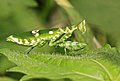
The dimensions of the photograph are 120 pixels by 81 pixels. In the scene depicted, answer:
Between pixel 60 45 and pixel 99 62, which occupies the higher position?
pixel 60 45

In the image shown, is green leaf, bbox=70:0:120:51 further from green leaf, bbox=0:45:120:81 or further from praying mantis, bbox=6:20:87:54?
green leaf, bbox=0:45:120:81

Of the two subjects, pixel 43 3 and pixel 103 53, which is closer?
pixel 103 53

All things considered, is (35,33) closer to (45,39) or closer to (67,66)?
(45,39)

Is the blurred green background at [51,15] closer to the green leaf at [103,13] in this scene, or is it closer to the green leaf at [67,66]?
the green leaf at [103,13]

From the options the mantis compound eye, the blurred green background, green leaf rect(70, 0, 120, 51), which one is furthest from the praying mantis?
green leaf rect(70, 0, 120, 51)

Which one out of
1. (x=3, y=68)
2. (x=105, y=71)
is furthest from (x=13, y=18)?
(x=105, y=71)

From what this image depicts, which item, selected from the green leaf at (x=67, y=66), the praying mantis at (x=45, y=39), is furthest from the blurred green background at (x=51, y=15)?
the green leaf at (x=67, y=66)

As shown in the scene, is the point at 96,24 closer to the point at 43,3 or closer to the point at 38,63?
the point at 43,3
